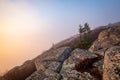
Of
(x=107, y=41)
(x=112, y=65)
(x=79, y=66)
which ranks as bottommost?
(x=107, y=41)

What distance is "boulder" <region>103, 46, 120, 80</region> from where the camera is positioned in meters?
23.1

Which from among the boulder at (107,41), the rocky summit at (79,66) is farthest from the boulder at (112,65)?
the boulder at (107,41)

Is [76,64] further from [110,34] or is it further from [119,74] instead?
[110,34]

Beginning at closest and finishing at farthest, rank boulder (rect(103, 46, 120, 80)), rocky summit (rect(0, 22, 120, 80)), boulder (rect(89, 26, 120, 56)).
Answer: boulder (rect(103, 46, 120, 80)) → rocky summit (rect(0, 22, 120, 80)) → boulder (rect(89, 26, 120, 56))

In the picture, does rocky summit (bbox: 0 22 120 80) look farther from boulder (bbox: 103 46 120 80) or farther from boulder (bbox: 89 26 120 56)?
boulder (bbox: 89 26 120 56)

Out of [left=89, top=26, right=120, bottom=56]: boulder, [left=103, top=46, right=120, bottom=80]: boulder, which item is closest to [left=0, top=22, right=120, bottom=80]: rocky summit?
[left=103, top=46, right=120, bottom=80]: boulder

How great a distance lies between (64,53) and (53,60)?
104 inches

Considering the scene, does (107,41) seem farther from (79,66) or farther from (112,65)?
(112,65)

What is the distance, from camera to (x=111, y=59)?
24.6m

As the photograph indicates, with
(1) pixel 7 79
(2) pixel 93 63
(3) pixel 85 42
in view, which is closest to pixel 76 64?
(2) pixel 93 63

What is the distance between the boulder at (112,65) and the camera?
2311cm

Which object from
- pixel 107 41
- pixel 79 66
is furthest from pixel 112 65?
pixel 107 41

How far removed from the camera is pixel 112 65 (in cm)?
2400

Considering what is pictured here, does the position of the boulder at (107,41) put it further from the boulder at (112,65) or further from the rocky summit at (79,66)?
the boulder at (112,65)
